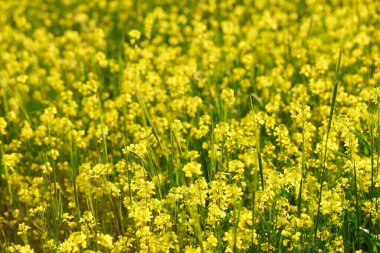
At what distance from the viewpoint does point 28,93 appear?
6926mm

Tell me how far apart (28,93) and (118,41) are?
4.55 feet

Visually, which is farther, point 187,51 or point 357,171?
point 187,51

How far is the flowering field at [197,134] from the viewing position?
3.59 meters

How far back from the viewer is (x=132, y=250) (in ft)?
13.1

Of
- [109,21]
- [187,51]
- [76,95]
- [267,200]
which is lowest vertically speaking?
[267,200]

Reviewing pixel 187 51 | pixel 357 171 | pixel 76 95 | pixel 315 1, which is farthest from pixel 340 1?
pixel 357 171

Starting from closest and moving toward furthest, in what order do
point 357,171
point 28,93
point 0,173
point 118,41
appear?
point 357,171, point 0,173, point 28,93, point 118,41

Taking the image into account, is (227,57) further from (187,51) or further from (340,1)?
(340,1)

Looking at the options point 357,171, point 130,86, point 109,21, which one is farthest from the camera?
point 109,21

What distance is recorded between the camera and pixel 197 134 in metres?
4.61

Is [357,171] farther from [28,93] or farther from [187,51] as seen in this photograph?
[28,93]

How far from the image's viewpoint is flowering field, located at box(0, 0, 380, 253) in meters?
3.59

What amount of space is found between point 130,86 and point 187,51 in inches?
67.8

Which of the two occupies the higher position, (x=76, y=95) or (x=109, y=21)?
(x=109, y=21)
